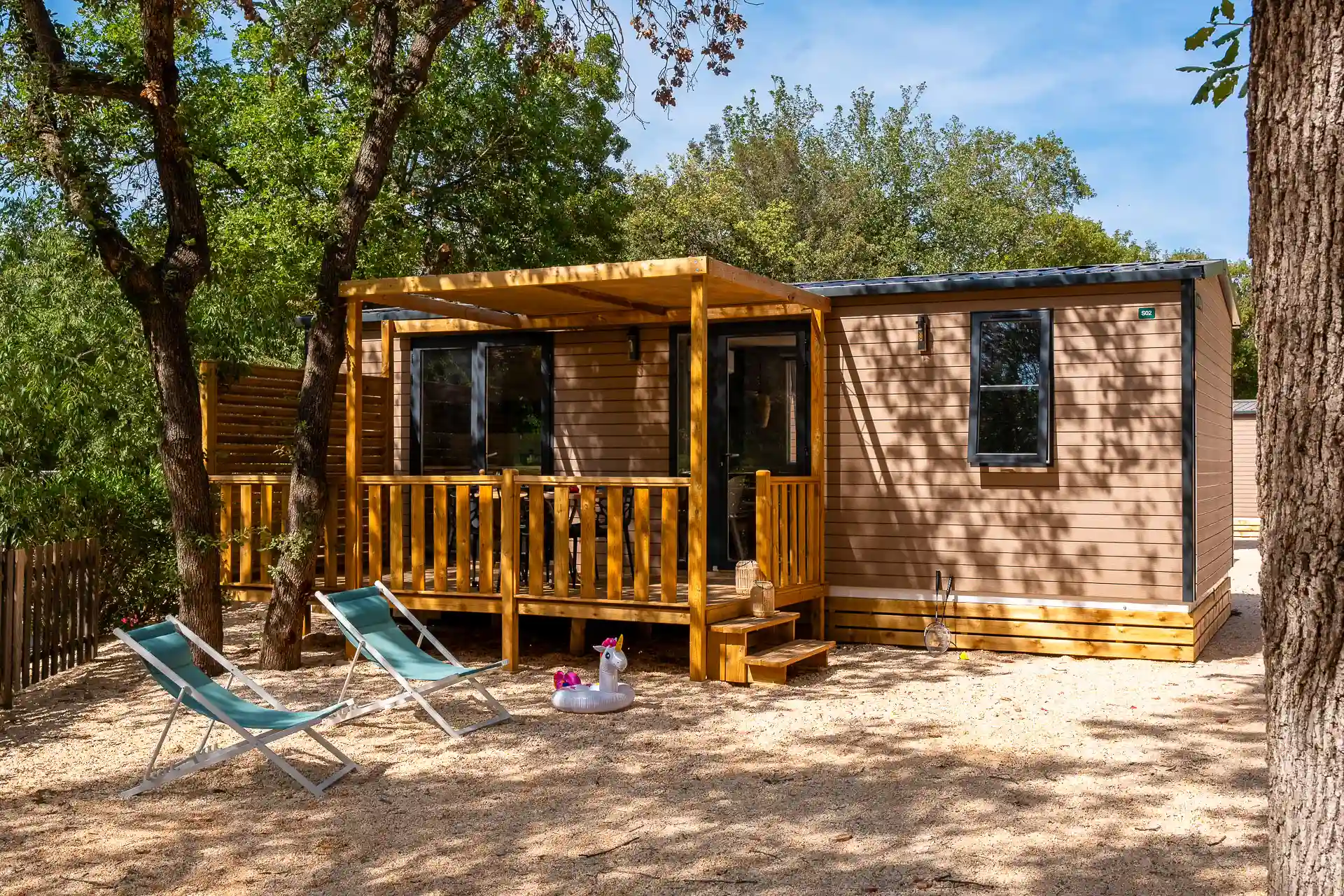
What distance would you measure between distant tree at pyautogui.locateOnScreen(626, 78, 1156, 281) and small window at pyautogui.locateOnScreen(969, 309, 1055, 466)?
20.7m

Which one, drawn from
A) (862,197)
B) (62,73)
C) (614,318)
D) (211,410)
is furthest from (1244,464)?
(62,73)

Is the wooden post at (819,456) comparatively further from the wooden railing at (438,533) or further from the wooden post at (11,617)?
the wooden post at (11,617)

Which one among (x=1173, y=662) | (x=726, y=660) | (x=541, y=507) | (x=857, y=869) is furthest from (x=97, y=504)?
(x=1173, y=662)

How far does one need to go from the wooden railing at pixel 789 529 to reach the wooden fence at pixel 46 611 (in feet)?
15.0

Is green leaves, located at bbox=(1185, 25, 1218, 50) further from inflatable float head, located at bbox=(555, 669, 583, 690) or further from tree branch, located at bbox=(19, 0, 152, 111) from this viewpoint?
tree branch, located at bbox=(19, 0, 152, 111)

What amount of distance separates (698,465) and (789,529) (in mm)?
1364

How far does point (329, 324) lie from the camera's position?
8.73 metres

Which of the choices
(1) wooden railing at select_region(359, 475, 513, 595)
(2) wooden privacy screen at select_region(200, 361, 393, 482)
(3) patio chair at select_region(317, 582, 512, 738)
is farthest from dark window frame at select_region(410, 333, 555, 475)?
(3) patio chair at select_region(317, 582, 512, 738)

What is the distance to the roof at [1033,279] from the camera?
8438mm

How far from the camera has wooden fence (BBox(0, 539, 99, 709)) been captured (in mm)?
7078

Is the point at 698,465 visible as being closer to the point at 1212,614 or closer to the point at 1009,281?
the point at 1009,281

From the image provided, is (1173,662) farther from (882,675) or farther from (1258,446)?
(1258,446)

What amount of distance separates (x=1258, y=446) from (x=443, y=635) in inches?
319

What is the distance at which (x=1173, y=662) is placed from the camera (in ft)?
28.1
